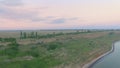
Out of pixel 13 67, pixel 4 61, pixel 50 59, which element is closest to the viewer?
pixel 13 67

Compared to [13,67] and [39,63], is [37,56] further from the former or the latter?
[13,67]

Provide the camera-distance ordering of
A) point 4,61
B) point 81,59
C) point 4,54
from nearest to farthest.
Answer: point 4,61 < point 4,54 < point 81,59

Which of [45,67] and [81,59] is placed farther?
[81,59]

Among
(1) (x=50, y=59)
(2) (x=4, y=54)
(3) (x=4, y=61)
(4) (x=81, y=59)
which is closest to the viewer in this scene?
(3) (x=4, y=61)

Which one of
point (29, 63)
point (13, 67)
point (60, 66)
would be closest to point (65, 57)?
point (60, 66)

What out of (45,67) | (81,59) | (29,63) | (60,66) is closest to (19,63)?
(29,63)

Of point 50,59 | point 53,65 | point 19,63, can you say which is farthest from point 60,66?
point 19,63

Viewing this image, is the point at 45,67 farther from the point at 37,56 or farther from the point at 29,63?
the point at 37,56

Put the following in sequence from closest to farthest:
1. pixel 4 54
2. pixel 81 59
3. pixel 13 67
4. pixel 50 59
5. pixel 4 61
Result: pixel 13 67 < pixel 4 61 < pixel 50 59 < pixel 4 54 < pixel 81 59

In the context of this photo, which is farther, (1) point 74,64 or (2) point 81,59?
(2) point 81,59
